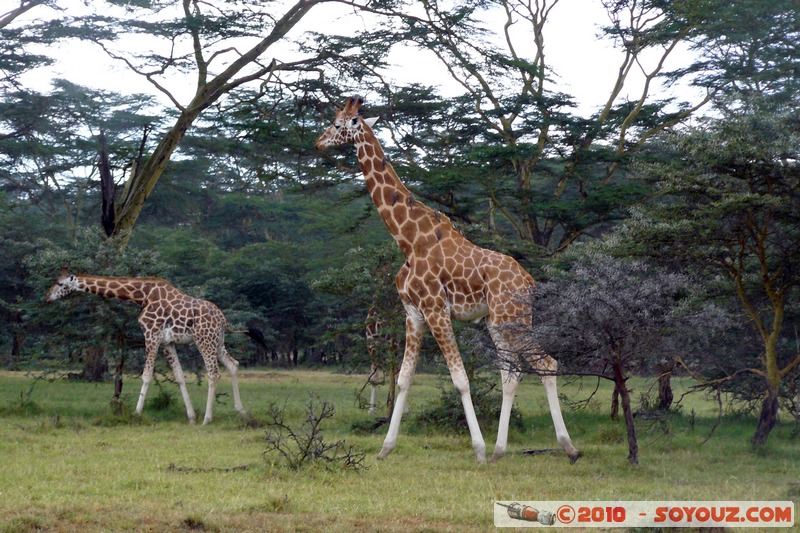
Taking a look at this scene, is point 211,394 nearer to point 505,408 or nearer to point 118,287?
point 118,287

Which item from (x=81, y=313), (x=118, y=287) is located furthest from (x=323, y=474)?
(x=81, y=313)

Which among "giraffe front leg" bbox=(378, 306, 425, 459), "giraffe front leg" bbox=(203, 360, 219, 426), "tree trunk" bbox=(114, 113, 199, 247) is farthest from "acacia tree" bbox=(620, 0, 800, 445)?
"tree trunk" bbox=(114, 113, 199, 247)

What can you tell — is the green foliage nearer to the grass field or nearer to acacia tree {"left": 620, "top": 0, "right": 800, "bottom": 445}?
the grass field

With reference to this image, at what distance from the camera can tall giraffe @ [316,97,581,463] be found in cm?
956

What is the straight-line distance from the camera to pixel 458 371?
976 cm

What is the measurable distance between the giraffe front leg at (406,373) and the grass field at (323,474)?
0.81ft

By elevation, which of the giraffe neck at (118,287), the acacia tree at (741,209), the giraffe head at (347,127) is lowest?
the giraffe neck at (118,287)

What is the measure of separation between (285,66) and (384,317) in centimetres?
702

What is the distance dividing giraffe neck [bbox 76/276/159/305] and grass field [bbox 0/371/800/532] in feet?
5.99

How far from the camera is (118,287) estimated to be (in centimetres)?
1377

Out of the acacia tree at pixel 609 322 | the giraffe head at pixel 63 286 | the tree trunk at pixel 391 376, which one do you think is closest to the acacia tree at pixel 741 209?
the acacia tree at pixel 609 322

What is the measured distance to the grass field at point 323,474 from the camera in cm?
662

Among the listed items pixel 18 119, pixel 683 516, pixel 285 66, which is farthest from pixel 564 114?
pixel 18 119

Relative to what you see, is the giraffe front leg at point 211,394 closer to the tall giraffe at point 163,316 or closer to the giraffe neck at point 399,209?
the tall giraffe at point 163,316
